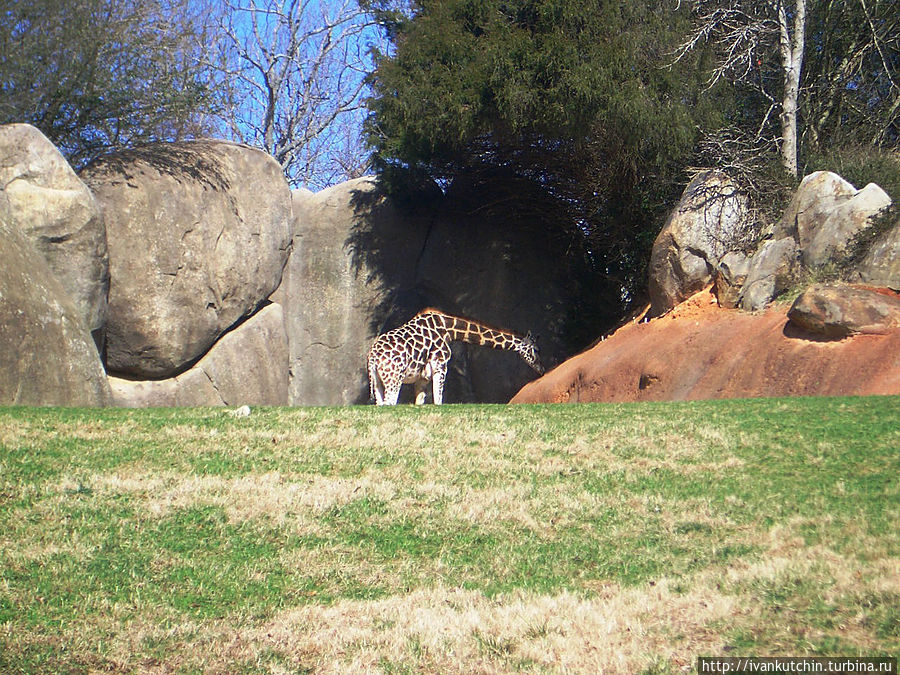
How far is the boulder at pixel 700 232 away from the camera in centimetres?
1558

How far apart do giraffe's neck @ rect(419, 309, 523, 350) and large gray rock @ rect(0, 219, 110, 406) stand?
21.5 ft

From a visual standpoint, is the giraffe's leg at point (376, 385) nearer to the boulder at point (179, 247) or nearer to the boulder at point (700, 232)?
the boulder at point (179, 247)

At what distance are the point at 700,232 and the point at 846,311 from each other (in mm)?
4454

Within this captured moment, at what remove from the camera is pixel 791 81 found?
53.8 feet

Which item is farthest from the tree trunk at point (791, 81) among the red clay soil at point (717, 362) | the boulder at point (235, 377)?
the boulder at point (235, 377)

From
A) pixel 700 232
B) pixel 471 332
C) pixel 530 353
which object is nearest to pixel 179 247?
A: pixel 471 332

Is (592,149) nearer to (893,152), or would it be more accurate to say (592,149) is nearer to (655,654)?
(893,152)

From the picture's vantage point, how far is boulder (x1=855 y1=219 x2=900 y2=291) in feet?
39.8

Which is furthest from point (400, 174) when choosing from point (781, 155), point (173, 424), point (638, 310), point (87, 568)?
point (87, 568)

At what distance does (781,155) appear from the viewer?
16625 millimetres

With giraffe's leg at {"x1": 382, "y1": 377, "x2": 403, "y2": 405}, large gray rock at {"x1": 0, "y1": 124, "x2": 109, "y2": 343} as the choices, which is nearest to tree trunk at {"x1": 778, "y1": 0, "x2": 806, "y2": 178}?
giraffe's leg at {"x1": 382, "y1": 377, "x2": 403, "y2": 405}

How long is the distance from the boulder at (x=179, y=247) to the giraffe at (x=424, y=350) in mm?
3954

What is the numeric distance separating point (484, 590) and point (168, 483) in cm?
294

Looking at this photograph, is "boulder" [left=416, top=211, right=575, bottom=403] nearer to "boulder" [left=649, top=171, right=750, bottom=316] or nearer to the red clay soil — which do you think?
the red clay soil
